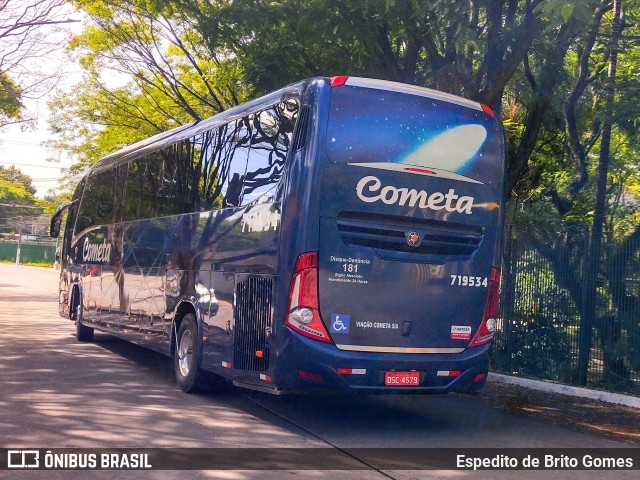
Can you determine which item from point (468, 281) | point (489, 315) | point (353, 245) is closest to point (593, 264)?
point (489, 315)

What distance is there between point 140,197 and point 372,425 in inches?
244

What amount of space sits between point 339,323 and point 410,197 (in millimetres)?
1519

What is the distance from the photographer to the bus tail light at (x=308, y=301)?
815 centimetres

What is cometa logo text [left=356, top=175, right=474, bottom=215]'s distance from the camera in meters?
8.37

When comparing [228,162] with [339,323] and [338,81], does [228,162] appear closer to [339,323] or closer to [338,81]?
[338,81]

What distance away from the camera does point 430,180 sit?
28.4 feet

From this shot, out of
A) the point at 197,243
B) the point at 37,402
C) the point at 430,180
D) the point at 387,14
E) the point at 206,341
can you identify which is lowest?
the point at 37,402

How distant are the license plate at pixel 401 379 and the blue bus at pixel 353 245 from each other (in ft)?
0.06

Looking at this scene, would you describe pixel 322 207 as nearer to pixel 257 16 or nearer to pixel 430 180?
pixel 430 180

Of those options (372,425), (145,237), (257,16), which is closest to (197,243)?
(145,237)

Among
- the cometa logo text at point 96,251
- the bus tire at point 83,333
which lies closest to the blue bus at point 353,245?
the cometa logo text at point 96,251

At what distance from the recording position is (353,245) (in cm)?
834

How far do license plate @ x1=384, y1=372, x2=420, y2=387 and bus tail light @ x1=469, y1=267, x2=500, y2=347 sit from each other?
0.91 meters

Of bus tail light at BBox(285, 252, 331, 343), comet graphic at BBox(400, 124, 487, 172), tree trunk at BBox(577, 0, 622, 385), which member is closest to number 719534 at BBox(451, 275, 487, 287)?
comet graphic at BBox(400, 124, 487, 172)
